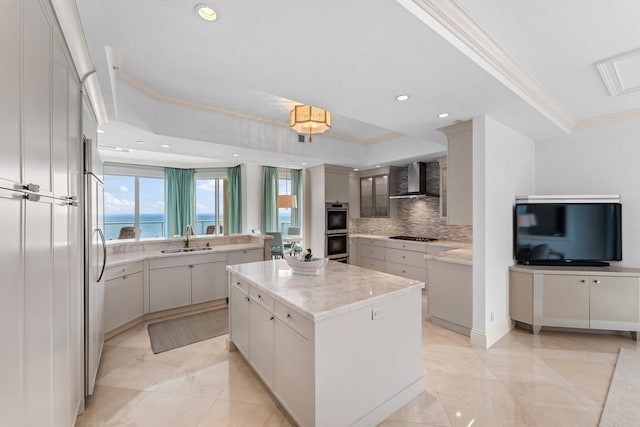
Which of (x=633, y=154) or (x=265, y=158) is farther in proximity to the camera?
(x=265, y=158)

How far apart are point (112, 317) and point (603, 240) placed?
5656 mm

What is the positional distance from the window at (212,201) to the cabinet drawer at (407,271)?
4.73 metres

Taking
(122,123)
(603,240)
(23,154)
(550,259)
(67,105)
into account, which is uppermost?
(122,123)

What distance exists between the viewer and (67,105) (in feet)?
5.15

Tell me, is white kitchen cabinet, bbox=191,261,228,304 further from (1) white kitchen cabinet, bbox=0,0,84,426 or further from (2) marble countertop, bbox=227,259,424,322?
(1) white kitchen cabinet, bbox=0,0,84,426

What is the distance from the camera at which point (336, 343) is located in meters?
1.69

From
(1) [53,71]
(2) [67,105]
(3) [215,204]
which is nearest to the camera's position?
(1) [53,71]

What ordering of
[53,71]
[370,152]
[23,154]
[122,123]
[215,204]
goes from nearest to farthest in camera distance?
[23,154]
[53,71]
[122,123]
[370,152]
[215,204]

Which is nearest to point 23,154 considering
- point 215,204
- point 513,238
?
point 513,238

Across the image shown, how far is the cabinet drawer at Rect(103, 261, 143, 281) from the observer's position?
309cm

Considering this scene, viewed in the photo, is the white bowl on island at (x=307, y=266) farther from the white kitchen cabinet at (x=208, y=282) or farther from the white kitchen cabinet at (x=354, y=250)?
Answer: the white kitchen cabinet at (x=354, y=250)

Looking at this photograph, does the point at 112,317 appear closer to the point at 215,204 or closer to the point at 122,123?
the point at 122,123

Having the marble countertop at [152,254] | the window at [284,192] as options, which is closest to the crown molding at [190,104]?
the marble countertop at [152,254]

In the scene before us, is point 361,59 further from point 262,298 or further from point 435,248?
point 435,248
